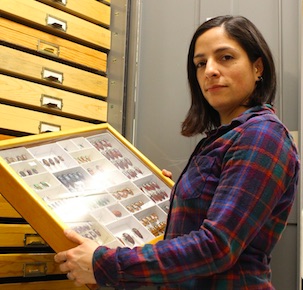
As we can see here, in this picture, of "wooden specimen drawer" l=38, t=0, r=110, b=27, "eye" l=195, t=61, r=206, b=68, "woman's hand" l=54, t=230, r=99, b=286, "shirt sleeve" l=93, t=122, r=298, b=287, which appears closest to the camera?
"shirt sleeve" l=93, t=122, r=298, b=287

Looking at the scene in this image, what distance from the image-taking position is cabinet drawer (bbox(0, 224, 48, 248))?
2029 millimetres

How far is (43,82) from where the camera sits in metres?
2.28

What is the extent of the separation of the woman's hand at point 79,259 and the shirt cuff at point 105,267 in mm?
22

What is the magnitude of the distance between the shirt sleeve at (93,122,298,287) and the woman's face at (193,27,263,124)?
0.24m

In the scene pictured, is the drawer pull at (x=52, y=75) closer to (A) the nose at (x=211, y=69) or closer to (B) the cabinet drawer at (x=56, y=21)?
(B) the cabinet drawer at (x=56, y=21)

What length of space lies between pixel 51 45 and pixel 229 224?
1.52 m

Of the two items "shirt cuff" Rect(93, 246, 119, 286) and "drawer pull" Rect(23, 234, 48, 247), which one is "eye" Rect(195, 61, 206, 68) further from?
"drawer pull" Rect(23, 234, 48, 247)

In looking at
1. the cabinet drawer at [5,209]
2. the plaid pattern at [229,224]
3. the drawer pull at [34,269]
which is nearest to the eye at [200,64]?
the plaid pattern at [229,224]

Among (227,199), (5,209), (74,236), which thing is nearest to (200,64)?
(227,199)

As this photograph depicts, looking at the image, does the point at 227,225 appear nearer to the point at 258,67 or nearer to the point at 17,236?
the point at 258,67

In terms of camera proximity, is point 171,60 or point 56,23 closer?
point 56,23

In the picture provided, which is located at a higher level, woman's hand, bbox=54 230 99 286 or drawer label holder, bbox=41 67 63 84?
drawer label holder, bbox=41 67 63 84

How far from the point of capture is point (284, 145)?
122 cm

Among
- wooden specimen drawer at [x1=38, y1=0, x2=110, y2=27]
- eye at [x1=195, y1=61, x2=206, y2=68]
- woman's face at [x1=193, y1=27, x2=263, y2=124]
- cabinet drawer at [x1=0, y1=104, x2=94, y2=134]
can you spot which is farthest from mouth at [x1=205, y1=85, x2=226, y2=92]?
wooden specimen drawer at [x1=38, y1=0, x2=110, y2=27]
